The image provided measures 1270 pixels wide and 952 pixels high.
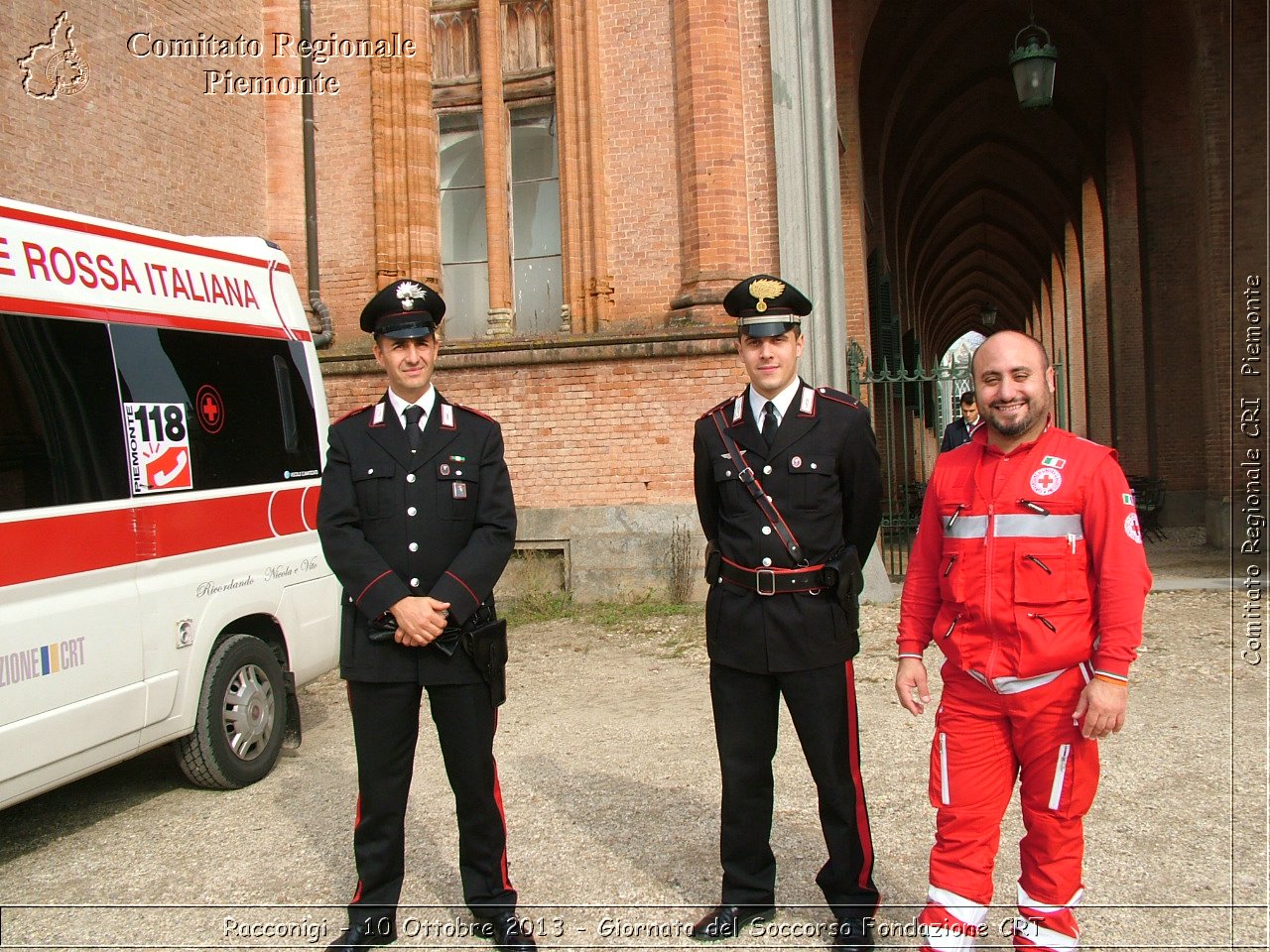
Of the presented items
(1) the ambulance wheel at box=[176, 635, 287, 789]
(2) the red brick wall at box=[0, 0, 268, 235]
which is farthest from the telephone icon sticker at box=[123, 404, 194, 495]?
(2) the red brick wall at box=[0, 0, 268, 235]

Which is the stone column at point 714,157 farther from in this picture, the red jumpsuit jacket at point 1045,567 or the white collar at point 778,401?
the red jumpsuit jacket at point 1045,567

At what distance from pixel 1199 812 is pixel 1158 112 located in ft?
53.4

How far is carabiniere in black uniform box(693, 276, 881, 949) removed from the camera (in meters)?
3.67

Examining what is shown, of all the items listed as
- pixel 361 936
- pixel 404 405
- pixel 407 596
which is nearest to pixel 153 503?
pixel 404 405

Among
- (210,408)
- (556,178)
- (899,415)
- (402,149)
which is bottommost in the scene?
(210,408)

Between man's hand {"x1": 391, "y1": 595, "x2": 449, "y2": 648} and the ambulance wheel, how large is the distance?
8.22 feet

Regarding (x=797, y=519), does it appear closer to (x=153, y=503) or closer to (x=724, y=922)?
(x=724, y=922)

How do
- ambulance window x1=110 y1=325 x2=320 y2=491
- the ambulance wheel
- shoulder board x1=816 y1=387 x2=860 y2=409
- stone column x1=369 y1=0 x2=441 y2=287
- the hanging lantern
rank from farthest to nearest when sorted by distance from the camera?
stone column x1=369 y1=0 x2=441 y2=287 → the hanging lantern → the ambulance wheel → ambulance window x1=110 y1=325 x2=320 y2=491 → shoulder board x1=816 y1=387 x2=860 y2=409

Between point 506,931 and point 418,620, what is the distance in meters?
1.11

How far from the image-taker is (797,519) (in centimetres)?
373

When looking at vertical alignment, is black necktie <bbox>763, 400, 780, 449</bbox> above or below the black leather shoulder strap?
above

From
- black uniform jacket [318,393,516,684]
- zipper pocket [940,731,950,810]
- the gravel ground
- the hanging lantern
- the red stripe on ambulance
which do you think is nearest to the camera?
zipper pocket [940,731,950,810]

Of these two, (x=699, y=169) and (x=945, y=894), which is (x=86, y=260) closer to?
(x=945, y=894)

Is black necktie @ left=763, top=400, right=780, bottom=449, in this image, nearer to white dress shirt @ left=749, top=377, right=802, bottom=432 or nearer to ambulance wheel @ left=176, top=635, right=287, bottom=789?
white dress shirt @ left=749, top=377, right=802, bottom=432
